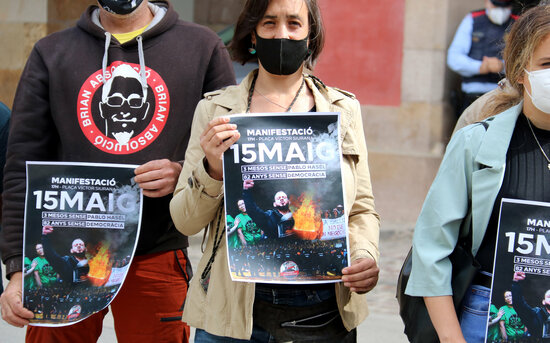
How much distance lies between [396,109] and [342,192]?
5.63m

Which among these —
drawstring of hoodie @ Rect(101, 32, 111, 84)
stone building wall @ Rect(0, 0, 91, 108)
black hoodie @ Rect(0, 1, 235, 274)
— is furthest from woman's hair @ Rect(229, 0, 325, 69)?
stone building wall @ Rect(0, 0, 91, 108)

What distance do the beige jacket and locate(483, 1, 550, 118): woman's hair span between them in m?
0.47

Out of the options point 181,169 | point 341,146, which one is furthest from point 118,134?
point 341,146

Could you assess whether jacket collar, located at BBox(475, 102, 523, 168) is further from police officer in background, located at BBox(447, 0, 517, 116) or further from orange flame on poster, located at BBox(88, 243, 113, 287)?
police officer in background, located at BBox(447, 0, 517, 116)

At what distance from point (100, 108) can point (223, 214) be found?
2.32 ft

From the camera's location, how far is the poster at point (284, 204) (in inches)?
95.5

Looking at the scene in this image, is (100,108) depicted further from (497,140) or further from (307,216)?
(497,140)

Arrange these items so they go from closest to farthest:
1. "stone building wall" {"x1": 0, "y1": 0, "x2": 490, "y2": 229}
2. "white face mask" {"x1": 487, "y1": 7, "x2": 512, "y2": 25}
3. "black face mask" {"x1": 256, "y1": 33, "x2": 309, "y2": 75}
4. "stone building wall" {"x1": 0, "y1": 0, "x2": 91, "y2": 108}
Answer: "black face mask" {"x1": 256, "y1": 33, "x2": 309, "y2": 75} < "white face mask" {"x1": 487, "y1": 7, "x2": 512, "y2": 25} < "stone building wall" {"x1": 0, "y1": 0, "x2": 490, "y2": 229} < "stone building wall" {"x1": 0, "y1": 0, "x2": 91, "y2": 108}

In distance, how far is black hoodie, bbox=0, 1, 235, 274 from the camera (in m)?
2.88

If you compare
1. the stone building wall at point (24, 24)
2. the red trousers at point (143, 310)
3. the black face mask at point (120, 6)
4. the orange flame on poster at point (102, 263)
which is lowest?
the red trousers at point (143, 310)

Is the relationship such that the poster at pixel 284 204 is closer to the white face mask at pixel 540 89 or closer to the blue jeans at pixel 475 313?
the blue jeans at pixel 475 313

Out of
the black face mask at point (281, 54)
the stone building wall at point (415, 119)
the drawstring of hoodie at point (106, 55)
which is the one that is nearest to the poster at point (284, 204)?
the black face mask at point (281, 54)

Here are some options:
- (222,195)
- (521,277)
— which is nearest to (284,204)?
(222,195)

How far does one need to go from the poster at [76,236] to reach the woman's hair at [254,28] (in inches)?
22.6
